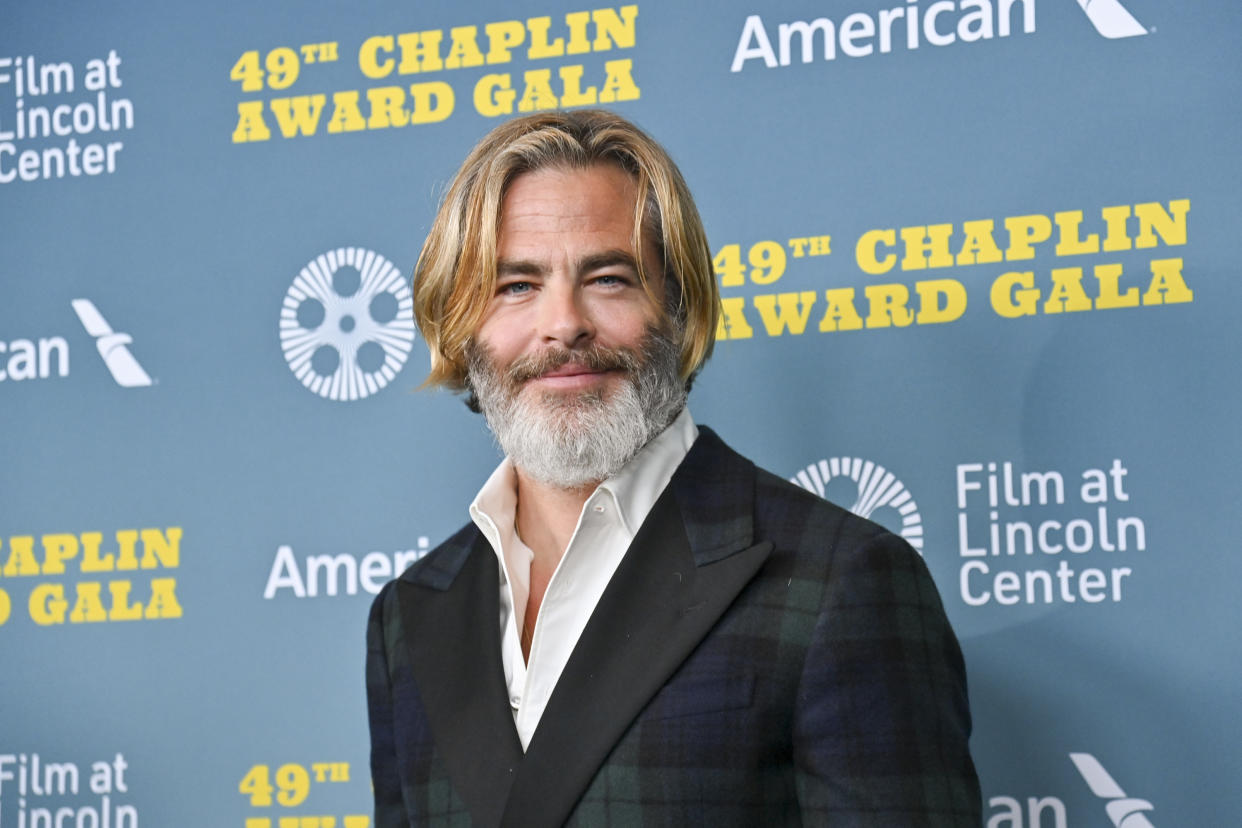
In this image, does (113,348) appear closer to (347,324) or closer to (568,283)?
(347,324)

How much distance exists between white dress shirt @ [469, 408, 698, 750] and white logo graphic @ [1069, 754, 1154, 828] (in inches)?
28.4

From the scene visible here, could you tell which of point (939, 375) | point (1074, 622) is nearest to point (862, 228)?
point (939, 375)

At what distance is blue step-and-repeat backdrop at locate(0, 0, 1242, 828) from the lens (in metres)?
1.88

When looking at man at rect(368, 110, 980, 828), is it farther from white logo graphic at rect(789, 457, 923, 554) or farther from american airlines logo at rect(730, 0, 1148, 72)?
american airlines logo at rect(730, 0, 1148, 72)

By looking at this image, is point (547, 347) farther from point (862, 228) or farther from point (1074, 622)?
point (1074, 622)

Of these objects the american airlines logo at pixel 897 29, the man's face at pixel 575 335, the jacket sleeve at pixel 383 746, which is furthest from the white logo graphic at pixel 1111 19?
the jacket sleeve at pixel 383 746

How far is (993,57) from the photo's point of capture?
1991 mm

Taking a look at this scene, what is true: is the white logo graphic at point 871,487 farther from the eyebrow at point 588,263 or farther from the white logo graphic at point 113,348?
the white logo graphic at point 113,348

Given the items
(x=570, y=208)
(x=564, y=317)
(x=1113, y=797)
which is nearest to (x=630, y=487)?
(x=564, y=317)

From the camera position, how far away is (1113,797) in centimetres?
185

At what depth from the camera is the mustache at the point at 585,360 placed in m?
1.56

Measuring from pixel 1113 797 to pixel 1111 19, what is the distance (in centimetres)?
103

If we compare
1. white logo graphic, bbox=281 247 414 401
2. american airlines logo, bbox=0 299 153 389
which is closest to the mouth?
white logo graphic, bbox=281 247 414 401

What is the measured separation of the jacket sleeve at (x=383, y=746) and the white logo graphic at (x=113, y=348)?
927 mm
